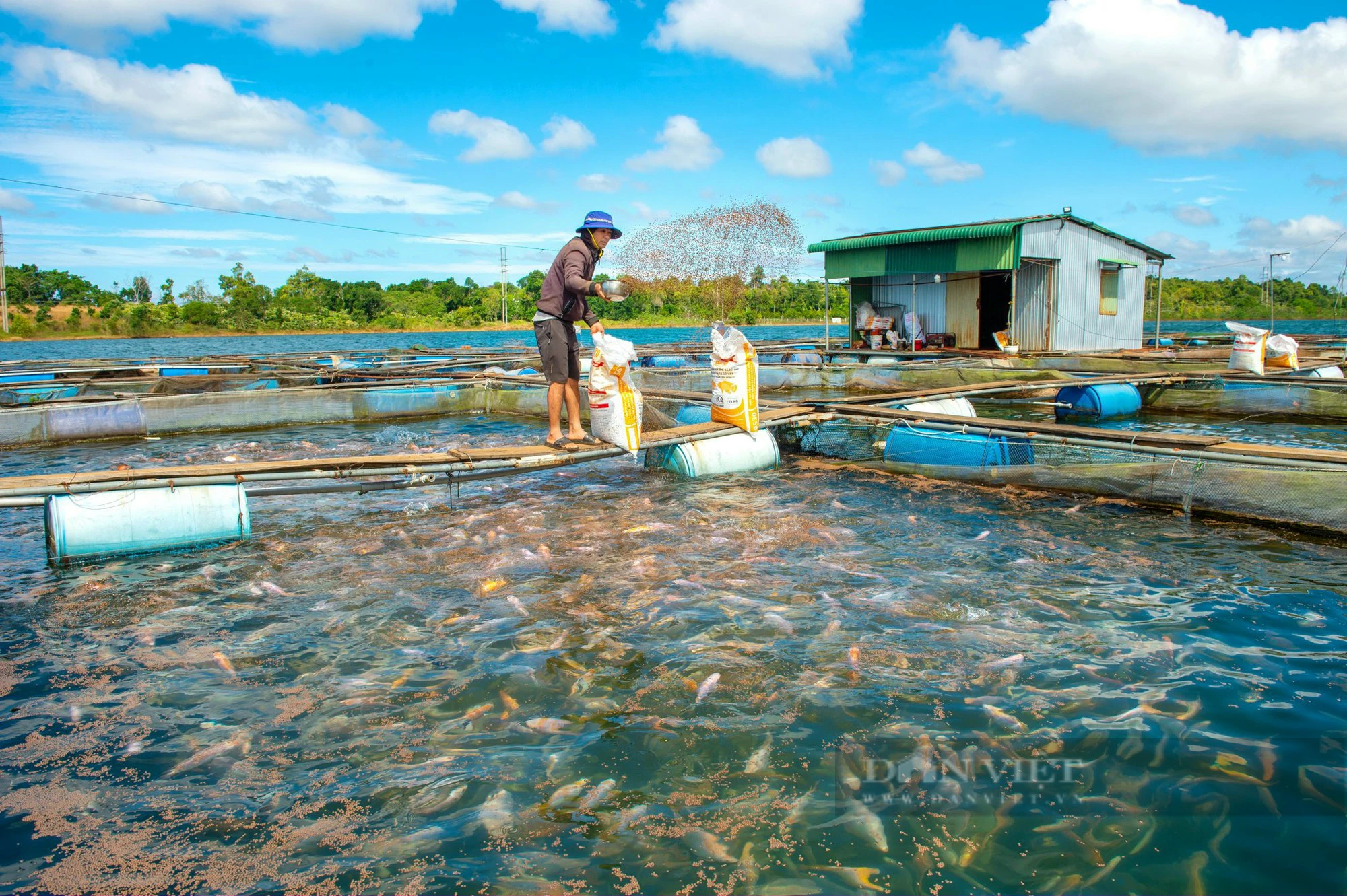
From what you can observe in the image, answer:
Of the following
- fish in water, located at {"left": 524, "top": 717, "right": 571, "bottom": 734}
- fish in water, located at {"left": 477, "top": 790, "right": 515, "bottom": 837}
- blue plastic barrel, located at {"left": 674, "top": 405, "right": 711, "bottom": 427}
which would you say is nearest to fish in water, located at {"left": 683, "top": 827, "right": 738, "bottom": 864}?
fish in water, located at {"left": 477, "top": 790, "right": 515, "bottom": 837}

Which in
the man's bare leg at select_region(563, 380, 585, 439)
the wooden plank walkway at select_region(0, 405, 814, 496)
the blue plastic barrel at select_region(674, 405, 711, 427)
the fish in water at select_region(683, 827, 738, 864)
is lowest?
the fish in water at select_region(683, 827, 738, 864)

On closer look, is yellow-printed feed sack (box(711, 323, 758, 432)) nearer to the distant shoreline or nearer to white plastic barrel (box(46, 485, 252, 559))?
white plastic barrel (box(46, 485, 252, 559))

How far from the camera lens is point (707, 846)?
319cm

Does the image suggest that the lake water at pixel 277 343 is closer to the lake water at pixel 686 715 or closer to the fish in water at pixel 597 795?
the lake water at pixel 686 715

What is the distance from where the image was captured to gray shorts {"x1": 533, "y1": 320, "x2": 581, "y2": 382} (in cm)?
773

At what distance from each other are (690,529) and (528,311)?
9030 cm

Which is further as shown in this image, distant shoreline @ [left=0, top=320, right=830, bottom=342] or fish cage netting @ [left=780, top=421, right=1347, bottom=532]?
distant shoreline @ [left=0, top=320, right=830, bottom=342]

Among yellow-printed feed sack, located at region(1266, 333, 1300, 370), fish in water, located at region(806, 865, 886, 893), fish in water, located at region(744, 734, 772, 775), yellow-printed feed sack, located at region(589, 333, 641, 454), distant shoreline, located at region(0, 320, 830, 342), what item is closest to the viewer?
fish in water, located at region(806, 865, 886, 893)

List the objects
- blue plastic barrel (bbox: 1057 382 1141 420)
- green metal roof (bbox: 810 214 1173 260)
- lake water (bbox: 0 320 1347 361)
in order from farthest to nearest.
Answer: lake water (bbox: 0 320 1347 361) < green metal roof (bbox: 810 214 1173 260) < blue plastic barrel (bbox: 1057 382 1141 420)

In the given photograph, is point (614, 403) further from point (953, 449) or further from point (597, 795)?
point (597, 795)

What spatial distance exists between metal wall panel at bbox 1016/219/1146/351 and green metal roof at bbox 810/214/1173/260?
0.19 meters

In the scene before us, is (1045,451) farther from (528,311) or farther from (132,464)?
(528,311)

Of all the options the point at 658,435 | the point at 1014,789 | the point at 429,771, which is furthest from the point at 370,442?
the point at 1014,789

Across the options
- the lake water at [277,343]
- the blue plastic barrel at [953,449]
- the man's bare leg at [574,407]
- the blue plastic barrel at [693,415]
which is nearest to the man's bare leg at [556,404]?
the man's bare leg at [574,407]
